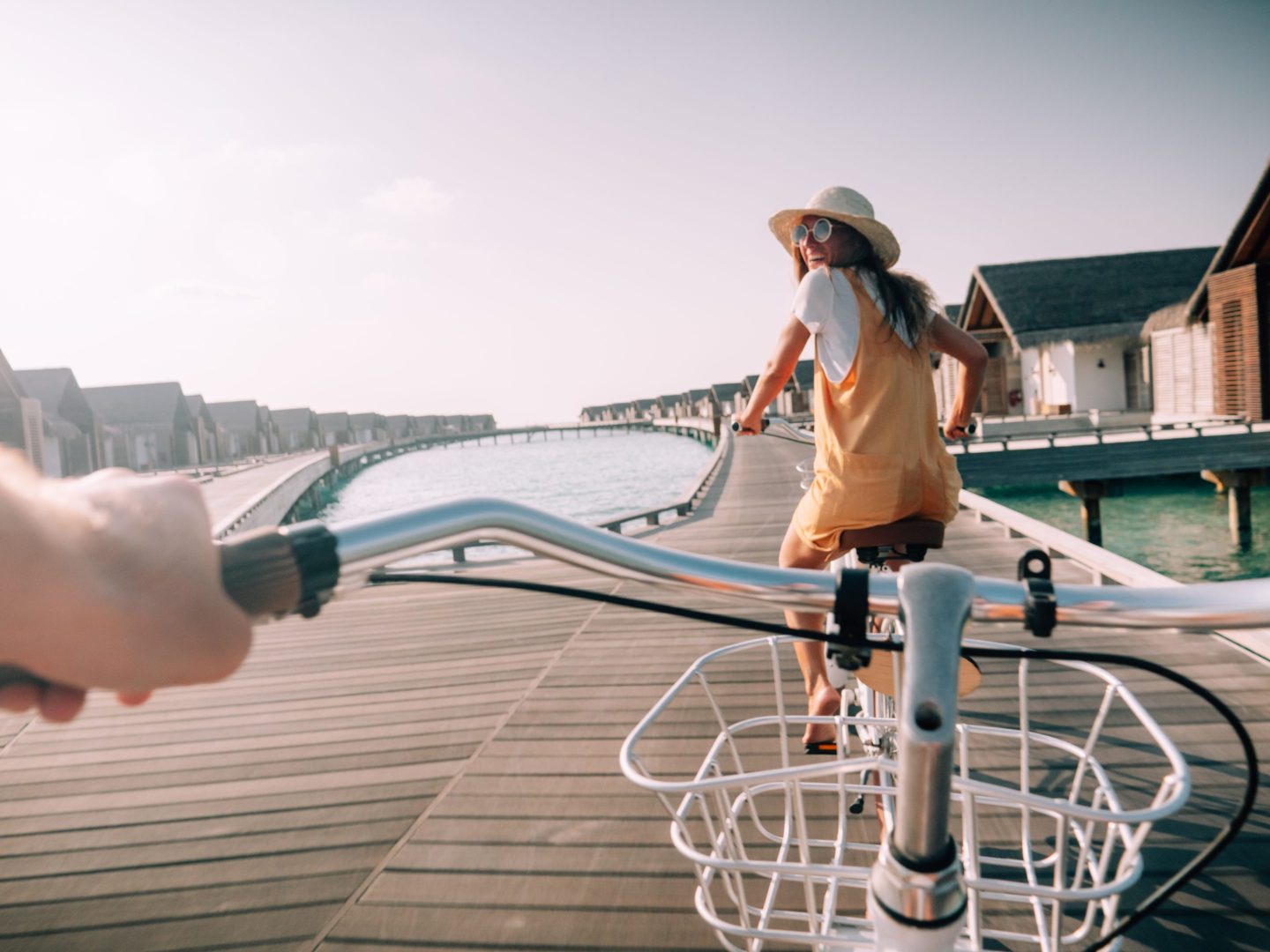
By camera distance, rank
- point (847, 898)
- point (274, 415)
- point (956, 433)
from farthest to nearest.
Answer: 1. point (274, 415)
2. point (956, 433)
3. point (847, 898)

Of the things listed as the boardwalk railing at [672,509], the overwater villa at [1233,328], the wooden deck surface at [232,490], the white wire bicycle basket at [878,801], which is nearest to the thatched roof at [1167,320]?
the overwater villa at [1233,328]

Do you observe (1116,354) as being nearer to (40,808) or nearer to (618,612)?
(618,612)

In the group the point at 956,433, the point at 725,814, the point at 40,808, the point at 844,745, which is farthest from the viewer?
the point at 40,808

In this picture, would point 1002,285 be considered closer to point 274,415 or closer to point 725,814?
point 725,814

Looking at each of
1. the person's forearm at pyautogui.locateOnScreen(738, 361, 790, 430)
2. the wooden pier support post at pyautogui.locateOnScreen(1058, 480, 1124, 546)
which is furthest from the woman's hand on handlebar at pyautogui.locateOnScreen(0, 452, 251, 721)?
the wooden pier support post at pyautogui.locateOnScreen(1058, 480, 1124, 546)

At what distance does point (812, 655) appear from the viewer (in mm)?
2453

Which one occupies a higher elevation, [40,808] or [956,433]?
[956,433]

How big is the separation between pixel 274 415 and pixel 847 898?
344ft

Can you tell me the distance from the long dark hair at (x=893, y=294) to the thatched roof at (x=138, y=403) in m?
63.5

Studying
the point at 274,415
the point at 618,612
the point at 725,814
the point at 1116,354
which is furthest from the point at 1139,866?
the point at 274,415

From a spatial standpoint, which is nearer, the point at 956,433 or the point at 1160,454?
the point at 956,433

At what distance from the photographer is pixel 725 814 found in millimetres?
1278

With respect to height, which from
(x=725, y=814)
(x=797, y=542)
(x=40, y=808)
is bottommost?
(x=40, y=808)

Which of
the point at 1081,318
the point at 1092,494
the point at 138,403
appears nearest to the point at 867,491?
the point at 1092,494
